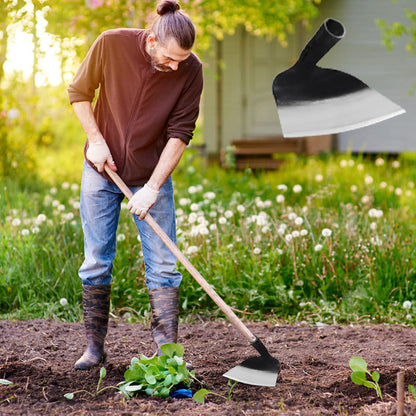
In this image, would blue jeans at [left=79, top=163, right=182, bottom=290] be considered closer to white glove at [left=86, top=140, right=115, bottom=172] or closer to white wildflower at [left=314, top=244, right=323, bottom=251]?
white glove at [left=86, top=140, right=115, bottom=172]

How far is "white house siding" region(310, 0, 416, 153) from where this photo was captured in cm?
1052

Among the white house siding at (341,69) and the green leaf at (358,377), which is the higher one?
the white house siding at (341,69)

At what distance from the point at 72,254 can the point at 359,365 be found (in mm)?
2423

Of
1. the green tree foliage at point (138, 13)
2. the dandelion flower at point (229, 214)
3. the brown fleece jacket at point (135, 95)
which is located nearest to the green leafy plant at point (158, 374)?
the brown fleece jacket at point (135, 95)

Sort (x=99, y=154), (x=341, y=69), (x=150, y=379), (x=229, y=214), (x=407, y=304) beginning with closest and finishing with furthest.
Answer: (x=150, y=379)
(x=99, y=154)
(x=407, y=304)
(x=229, y=214)
(x=341, y=69)

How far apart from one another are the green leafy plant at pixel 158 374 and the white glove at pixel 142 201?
0.62 metres

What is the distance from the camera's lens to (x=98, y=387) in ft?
8.98

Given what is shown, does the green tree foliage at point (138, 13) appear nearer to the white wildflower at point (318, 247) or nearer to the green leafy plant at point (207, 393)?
the white wildflower at point (318, 247)

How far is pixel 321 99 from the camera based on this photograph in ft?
7.39

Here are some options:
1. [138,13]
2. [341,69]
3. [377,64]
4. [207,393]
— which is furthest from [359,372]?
[377,64]

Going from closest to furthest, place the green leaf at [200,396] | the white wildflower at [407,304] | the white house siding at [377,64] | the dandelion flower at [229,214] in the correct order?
the green leaf at [200,396], the white wildflower at [407,304], the dandelion flower at [229,214], the white house siding at [377,64]

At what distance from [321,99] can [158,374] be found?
1.35m

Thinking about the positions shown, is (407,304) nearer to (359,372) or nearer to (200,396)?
(359,372)

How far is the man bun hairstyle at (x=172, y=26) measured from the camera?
268 cm
